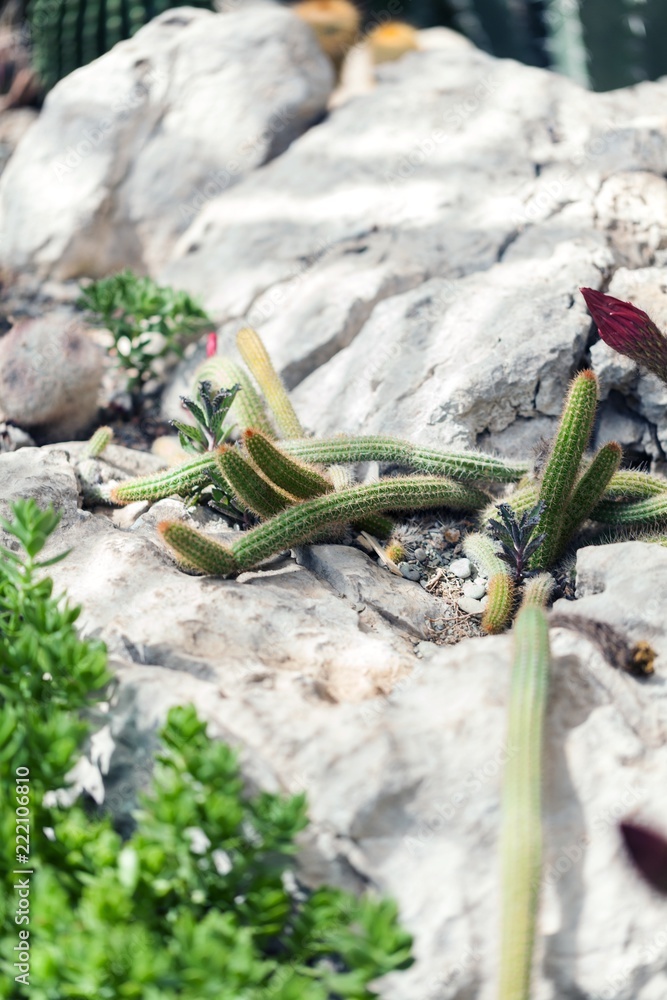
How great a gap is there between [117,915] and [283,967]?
412mm

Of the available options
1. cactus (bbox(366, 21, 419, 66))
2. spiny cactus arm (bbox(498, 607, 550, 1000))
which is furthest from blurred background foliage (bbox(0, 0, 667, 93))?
spiny cactus arm (bbox(498, 607, 550, 1000))

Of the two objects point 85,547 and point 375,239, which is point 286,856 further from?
point 375,239

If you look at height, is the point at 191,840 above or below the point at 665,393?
above

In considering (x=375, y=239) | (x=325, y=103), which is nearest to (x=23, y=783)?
(x=375, y=239)

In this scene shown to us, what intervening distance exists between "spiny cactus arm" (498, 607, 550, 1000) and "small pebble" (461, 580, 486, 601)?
101 centimetres

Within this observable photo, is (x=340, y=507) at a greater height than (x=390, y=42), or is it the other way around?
(x=390, y=42)

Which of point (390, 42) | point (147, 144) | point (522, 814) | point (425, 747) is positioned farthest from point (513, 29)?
point (522, 814)

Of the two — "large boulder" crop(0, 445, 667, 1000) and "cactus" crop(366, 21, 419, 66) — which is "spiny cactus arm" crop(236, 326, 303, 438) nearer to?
"large boulder" crop(0, 445, 667, 1000)

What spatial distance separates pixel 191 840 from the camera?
2104 millimetres

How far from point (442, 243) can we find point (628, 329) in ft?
5.52

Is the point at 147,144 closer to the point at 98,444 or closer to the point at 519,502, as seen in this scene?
the point at 98,444

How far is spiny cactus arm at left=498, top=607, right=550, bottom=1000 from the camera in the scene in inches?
81.4

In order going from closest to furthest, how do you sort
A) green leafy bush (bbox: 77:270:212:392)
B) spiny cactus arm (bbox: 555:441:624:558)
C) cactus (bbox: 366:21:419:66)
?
spiny cactus arm (bbox: 555:441:624:558) → green leafy bush (bbox: 77:270:212:392) → cactus (bbox: 366:21:419:66)

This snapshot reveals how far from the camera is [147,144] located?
6191 millimetres
